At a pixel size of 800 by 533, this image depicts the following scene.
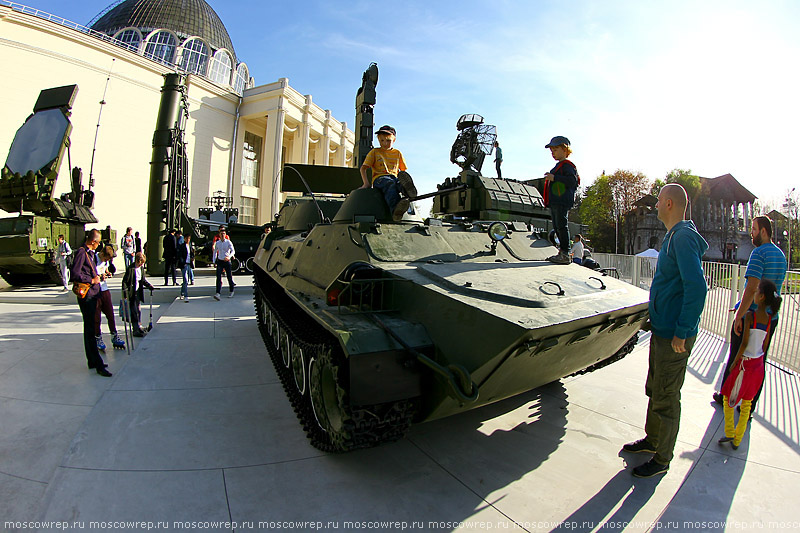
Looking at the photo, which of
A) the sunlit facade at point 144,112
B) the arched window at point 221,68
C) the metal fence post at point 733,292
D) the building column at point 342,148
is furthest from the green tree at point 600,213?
the arched window at point 221,68

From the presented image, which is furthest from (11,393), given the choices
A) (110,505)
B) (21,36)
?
(21,36)

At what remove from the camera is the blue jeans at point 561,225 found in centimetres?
437

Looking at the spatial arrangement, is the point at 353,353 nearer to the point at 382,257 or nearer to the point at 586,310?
the point at 382,257

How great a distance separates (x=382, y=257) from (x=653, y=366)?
2.13 meters

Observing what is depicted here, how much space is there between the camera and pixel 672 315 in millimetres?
2922

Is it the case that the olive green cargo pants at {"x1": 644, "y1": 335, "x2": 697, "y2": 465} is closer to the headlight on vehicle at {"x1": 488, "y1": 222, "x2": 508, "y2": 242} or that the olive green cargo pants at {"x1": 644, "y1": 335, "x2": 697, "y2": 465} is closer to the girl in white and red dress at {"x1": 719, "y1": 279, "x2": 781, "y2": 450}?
the girl in white and red dress at {"x1": 719, "y1": 279, "x2": 781, "y2": 450}

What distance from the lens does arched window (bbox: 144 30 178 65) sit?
3684cm

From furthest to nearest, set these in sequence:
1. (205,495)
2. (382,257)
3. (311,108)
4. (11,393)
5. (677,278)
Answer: (311,108) → (11,393) → (382,257) → (677,278) → (205,495)

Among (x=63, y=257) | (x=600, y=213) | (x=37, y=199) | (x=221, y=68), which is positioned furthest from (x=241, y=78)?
(x=63, y=257)

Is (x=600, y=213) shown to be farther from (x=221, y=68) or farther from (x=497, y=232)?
(x=497, y=232)

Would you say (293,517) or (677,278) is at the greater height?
(677,278)

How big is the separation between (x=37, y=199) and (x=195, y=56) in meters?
31.2

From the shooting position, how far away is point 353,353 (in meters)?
2.53

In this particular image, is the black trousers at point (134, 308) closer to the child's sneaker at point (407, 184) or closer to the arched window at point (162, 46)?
the child's sneaker at point (407, 184)
